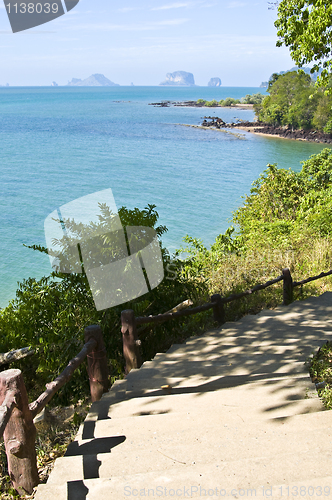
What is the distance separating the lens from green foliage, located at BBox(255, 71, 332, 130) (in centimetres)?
6331

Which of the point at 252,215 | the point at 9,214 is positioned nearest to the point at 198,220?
the point at 252,215

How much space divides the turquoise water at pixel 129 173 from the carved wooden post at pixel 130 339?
1386 cm

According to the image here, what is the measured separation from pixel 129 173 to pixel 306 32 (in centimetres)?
3020

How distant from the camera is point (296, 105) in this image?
66.5 m

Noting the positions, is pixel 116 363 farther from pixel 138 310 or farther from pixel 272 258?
pixel 272 258

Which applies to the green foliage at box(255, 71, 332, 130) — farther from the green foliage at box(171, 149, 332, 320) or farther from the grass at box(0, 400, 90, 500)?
the grass at box(0, 400, 90, 500)

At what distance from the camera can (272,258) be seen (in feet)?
31.8

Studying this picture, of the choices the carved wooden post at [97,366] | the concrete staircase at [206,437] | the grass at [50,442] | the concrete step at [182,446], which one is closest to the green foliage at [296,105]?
the grass at [50,442]

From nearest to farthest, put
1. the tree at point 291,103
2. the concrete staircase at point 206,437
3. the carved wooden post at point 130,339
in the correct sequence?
the concrete staircase at point 206,437 → the carved wooden post at point 130,339 → the tree at point 291,103

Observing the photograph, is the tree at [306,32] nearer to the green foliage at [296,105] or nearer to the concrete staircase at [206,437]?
the concrete staircase at [206,437]

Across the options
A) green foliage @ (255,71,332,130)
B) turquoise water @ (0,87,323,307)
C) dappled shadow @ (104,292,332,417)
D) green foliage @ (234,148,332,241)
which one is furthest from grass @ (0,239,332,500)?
green foliage @ (255,71,332,130)

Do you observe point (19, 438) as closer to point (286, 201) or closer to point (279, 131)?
point (286, 201)

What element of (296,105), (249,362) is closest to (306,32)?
(249,362)

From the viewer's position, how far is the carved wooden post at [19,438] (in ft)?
8.04
